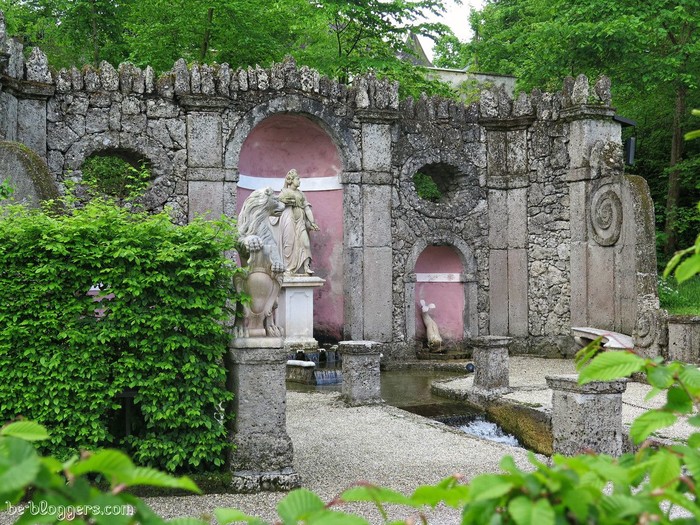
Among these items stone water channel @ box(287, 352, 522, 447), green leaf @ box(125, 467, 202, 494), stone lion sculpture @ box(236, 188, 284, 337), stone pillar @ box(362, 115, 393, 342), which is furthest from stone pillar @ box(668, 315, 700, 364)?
green leaf @ box(125, 467, 202, 494)

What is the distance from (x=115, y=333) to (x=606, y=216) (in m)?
10.2

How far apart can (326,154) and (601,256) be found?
540cm

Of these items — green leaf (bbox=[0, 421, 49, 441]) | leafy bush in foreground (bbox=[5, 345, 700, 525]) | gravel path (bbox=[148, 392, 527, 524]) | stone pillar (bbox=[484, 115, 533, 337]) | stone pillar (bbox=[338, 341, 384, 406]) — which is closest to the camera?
leafy bush in foreground (bbox=[5, 345, 700, 525])

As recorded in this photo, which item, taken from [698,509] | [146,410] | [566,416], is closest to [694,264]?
[698,509]

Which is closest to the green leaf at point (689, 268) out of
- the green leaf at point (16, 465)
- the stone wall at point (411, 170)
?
the green leaf at point (16, 465)

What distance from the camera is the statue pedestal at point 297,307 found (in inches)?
535

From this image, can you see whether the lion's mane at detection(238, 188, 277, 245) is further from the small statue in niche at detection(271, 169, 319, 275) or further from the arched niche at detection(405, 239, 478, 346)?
the arched niche at detection(405, 239, 478, 346)

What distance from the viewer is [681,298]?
500 inches

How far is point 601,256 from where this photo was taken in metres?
13.8

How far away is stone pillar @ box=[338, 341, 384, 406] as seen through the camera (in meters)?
9.66

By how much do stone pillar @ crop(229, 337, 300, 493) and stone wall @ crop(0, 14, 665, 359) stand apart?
25.2 feet

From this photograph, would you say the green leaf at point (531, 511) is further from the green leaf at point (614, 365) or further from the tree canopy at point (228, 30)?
the tree canopy at point (228, 30)

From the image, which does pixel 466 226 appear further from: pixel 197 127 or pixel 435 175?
pixel 197 127

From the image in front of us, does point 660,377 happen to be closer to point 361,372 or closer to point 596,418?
point 596,418
